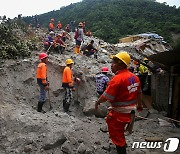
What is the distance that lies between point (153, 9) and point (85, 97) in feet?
150

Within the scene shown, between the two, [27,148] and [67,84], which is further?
[67,84]

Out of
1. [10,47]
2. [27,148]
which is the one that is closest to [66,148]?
[27,148]

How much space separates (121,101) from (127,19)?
4137cm

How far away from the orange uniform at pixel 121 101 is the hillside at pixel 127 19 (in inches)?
1055

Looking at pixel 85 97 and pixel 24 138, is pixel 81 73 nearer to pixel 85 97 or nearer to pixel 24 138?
pixel 85 97

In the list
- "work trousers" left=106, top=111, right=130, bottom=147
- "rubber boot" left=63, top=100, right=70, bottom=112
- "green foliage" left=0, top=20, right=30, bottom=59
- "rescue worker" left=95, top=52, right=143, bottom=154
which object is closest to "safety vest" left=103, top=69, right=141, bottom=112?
"rescue worker" left=95, top=52, right=143, bottom=154

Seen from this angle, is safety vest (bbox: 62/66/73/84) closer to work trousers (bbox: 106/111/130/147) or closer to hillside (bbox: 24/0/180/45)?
work trousers (bbox: 106/111/130/147)

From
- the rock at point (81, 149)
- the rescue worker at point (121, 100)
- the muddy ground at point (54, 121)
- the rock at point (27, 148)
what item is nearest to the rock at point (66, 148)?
the muddy ground at point (54, 121)

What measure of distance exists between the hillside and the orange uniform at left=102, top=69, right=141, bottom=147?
2679 cm

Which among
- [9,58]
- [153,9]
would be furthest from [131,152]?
[153,9]

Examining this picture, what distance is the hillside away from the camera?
35.0 m

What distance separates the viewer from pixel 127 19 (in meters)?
43.6

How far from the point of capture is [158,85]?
321 inches

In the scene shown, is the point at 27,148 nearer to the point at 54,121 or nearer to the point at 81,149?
the point at 81,149
